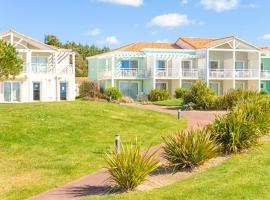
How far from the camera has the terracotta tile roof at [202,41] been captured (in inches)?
2088

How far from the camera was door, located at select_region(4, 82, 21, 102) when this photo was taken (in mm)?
44938

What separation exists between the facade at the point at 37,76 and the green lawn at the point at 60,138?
2084 cm

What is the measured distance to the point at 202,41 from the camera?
5853 cm

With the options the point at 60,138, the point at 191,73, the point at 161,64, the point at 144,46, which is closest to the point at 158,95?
the point at 191,73

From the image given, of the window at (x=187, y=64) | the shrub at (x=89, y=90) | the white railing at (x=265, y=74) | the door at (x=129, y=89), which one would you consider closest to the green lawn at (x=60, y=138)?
the shrub at (x=89, y=90)

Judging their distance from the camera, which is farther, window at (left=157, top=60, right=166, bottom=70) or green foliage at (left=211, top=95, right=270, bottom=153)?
window at (left=157, top=60, right=166, bottom=70)

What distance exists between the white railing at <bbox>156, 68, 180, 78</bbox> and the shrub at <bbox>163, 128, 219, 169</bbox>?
124 ft

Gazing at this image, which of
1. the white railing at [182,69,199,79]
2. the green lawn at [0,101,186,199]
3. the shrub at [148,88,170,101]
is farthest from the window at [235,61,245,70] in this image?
the green lawn at [0,101,186,199]

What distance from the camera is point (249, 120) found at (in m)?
14.4

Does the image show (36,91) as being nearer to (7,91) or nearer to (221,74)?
(7,91)

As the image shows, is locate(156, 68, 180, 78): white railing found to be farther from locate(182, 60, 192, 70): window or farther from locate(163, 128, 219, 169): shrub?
locate(163, 128, 219, 169): shrub

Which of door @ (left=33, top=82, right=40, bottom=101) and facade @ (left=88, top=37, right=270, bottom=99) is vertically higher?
facade @ (left=88, top=37, right=270, bottom=99)

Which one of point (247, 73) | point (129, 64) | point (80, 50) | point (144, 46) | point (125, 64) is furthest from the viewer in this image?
point (80, 50)

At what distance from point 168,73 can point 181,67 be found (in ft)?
7.51
